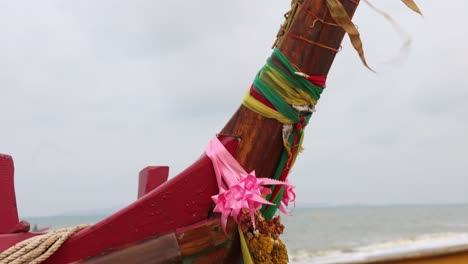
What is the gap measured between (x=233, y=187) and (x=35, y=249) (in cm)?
64

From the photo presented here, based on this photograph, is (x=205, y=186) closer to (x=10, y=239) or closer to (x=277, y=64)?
(x=277, y=64)

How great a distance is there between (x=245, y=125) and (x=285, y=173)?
0.23 m

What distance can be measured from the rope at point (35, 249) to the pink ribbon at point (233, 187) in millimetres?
499

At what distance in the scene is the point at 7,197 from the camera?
5.79ft

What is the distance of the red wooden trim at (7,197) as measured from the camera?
1.74m

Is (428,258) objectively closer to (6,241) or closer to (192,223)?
(192,223)

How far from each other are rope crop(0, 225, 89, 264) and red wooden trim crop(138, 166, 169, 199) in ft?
1.39

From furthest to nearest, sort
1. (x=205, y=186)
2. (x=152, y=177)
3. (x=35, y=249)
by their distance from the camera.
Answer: (x=152, y=177) → (x=205, y=186) → (x=35, y=249)

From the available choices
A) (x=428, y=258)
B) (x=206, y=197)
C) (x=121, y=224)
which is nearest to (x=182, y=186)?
(x=206, y=197)

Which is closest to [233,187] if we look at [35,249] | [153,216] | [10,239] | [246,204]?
[246,204]

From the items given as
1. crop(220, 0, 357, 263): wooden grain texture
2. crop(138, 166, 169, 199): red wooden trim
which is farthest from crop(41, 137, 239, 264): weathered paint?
crop(138, 166, 169, 199): red wooden trim

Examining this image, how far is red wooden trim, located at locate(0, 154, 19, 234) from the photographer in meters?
1.74

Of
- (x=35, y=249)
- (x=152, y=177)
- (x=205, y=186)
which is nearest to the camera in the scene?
(x=35, y=249)

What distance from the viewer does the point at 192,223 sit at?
1.69 metres
